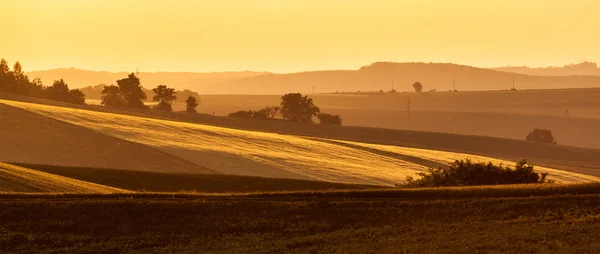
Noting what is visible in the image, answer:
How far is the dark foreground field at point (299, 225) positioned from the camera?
2614cm

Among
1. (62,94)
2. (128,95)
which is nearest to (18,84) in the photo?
(62,94)

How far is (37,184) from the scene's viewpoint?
3706cm

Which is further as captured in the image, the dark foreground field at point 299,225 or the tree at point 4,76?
the tree at point 4,76

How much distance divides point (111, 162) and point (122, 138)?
10176 millimetres

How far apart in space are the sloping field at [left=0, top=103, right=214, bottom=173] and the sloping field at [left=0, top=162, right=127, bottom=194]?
846 inches

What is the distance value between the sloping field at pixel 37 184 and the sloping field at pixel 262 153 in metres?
22.0

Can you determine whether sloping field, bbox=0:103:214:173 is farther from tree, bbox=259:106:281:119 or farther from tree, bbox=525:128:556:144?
tree, bbox=525:128:556:144

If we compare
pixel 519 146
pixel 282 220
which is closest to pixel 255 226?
pixel 282 220

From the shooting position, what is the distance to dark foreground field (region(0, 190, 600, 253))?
26.1 meters

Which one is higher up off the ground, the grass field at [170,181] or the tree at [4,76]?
the tree at [4,76]

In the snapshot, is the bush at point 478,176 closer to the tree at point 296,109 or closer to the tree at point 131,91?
the tree at point 296,109

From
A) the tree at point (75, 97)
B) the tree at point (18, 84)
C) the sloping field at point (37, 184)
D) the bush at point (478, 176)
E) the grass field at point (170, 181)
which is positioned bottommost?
the grass field at point (170, 181)

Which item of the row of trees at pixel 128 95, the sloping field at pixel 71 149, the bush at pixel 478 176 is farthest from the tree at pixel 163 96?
the bush at pixel 478 176

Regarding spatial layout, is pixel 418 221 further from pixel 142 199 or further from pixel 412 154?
pixel 412 154
